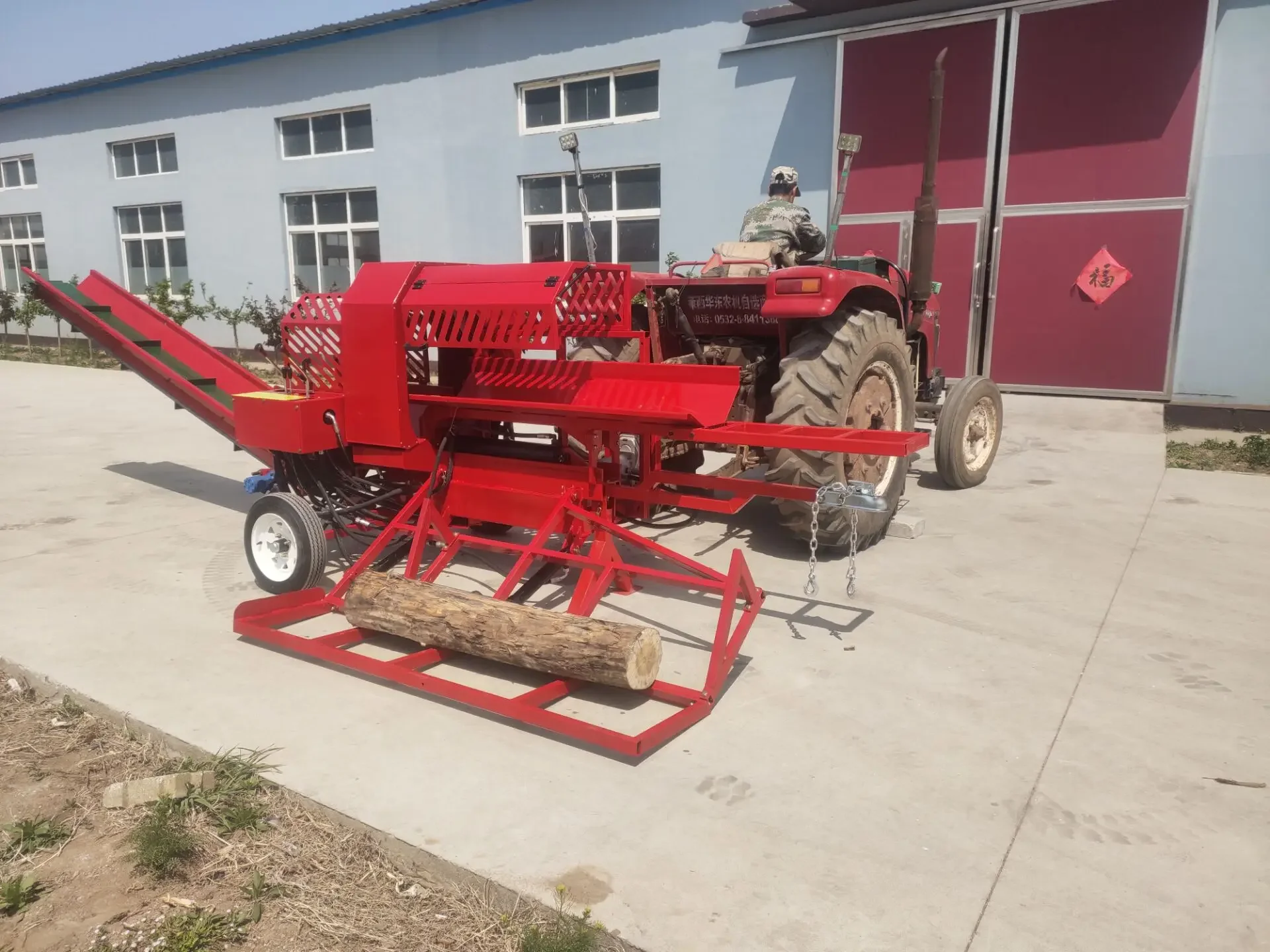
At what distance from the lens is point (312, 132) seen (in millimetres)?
14188

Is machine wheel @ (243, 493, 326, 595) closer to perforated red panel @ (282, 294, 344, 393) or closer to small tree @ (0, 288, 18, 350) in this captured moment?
perforated red panel @ (282, 294, 344, 393)

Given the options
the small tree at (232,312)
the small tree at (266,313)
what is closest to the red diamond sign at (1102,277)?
the small tree at (266,313)

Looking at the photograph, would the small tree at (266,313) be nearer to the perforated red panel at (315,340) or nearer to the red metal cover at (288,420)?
the perforated red panel at (315,340)

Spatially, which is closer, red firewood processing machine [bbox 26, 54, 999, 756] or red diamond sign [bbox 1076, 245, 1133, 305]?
red firewood processing machine [bbox 26, 54, 999, 756]

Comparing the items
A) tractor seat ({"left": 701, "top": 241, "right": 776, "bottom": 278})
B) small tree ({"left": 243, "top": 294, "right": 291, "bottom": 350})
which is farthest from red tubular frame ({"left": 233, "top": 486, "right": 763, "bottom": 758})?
small tree ({"left": 243, "top": 294, "right": 291, "bottom": 350})

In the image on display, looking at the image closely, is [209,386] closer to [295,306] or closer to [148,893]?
[295,306]

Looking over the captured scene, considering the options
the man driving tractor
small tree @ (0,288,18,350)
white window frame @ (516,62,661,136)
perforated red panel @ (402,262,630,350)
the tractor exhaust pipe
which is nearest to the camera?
perforated red panel @ (402,262,630,350)

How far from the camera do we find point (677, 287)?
5.05 m

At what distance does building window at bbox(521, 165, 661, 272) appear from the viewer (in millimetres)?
11539

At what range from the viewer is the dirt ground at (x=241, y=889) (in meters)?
2.06

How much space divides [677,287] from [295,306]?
2.06 m

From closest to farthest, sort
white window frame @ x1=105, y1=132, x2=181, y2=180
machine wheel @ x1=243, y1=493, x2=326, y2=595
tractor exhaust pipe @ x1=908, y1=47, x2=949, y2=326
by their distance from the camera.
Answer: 1. machine wheel @ x1=243, y1=493, x2=326, y2=595
2. tractor exhaust pipe @ x1=908, y1=47, x2=949, y2=326
3. white window frame @ x1=105, y1=132, x2=181, y2=180

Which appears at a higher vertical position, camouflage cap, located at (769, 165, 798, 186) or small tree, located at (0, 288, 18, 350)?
camouflage cap, located at (769, 165, 798, 186)

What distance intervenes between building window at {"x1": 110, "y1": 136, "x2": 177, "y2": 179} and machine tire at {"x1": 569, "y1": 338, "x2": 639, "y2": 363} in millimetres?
14024
